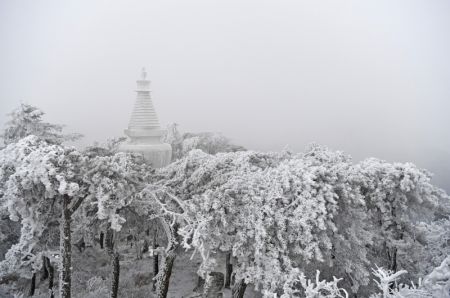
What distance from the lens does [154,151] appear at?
3422 centimetres

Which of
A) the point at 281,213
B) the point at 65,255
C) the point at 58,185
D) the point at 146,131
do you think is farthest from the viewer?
the point at 146,131

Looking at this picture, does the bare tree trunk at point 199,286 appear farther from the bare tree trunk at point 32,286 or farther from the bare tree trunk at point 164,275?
the bare tree trunk at point 32,286

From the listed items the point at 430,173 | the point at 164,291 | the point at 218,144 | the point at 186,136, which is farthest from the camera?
the point at 186,136

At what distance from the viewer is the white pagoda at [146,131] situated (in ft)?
112

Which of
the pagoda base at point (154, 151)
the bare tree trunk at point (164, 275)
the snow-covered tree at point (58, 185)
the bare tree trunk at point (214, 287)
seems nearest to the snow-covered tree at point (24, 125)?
the snow-covered tree at point (58, 185)

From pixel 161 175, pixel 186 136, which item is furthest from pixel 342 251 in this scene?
pixel 186 136

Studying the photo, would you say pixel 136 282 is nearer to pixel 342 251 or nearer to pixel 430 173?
pixel 342 251

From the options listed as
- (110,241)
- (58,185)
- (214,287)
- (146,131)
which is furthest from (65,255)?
(146,131)

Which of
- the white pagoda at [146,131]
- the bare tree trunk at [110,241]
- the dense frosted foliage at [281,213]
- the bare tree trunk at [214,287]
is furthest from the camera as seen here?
the white pagoda at [146,131]

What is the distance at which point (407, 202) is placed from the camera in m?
18.6

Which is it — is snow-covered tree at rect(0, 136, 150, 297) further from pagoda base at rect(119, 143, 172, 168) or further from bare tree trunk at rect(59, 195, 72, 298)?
pagoda base at rect(119, 143, 172, 168)

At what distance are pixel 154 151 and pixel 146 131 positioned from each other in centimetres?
207

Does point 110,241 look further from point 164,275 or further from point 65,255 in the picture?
point 164,275

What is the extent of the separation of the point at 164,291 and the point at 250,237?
457cm
